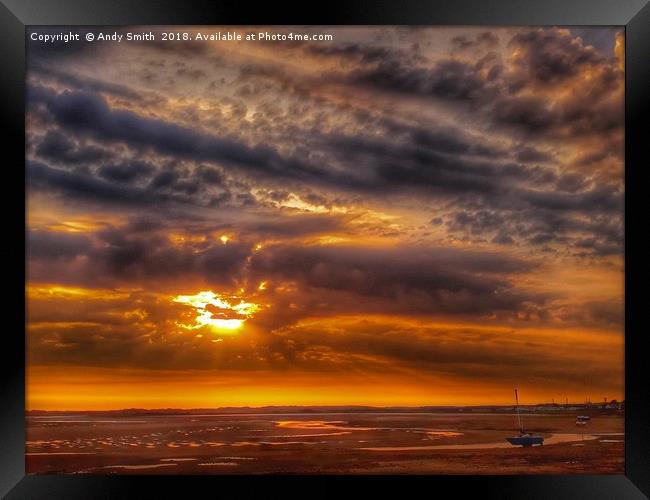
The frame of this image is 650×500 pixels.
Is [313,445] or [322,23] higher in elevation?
[322,23]

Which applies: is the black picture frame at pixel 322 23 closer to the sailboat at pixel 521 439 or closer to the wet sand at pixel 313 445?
the wet sand at pixel 313 445

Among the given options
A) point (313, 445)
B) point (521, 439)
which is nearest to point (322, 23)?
point (313, 445)

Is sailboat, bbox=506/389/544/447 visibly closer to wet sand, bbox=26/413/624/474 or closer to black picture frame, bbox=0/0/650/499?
wet sand, bbox=26/413/624/474

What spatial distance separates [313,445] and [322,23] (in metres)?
3.36

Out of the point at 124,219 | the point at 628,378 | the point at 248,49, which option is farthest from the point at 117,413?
the point at 628,378

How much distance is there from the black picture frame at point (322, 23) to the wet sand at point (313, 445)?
0.42 feet

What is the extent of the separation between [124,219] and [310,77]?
1.90 m

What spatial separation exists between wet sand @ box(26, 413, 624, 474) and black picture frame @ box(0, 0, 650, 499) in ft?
0.42

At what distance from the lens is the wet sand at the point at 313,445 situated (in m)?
6.39

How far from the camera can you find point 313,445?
21.0ft

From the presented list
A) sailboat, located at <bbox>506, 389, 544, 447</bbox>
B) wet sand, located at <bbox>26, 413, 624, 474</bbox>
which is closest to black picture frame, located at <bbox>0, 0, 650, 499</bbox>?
wet sand, located at <bbox>26, 413, 624, 474</bbox>

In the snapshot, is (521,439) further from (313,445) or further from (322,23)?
Answer: (322,23)

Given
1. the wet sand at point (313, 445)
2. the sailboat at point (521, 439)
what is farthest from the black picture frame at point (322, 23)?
the sailboat at point (521, 439)

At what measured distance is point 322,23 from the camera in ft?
21.1
